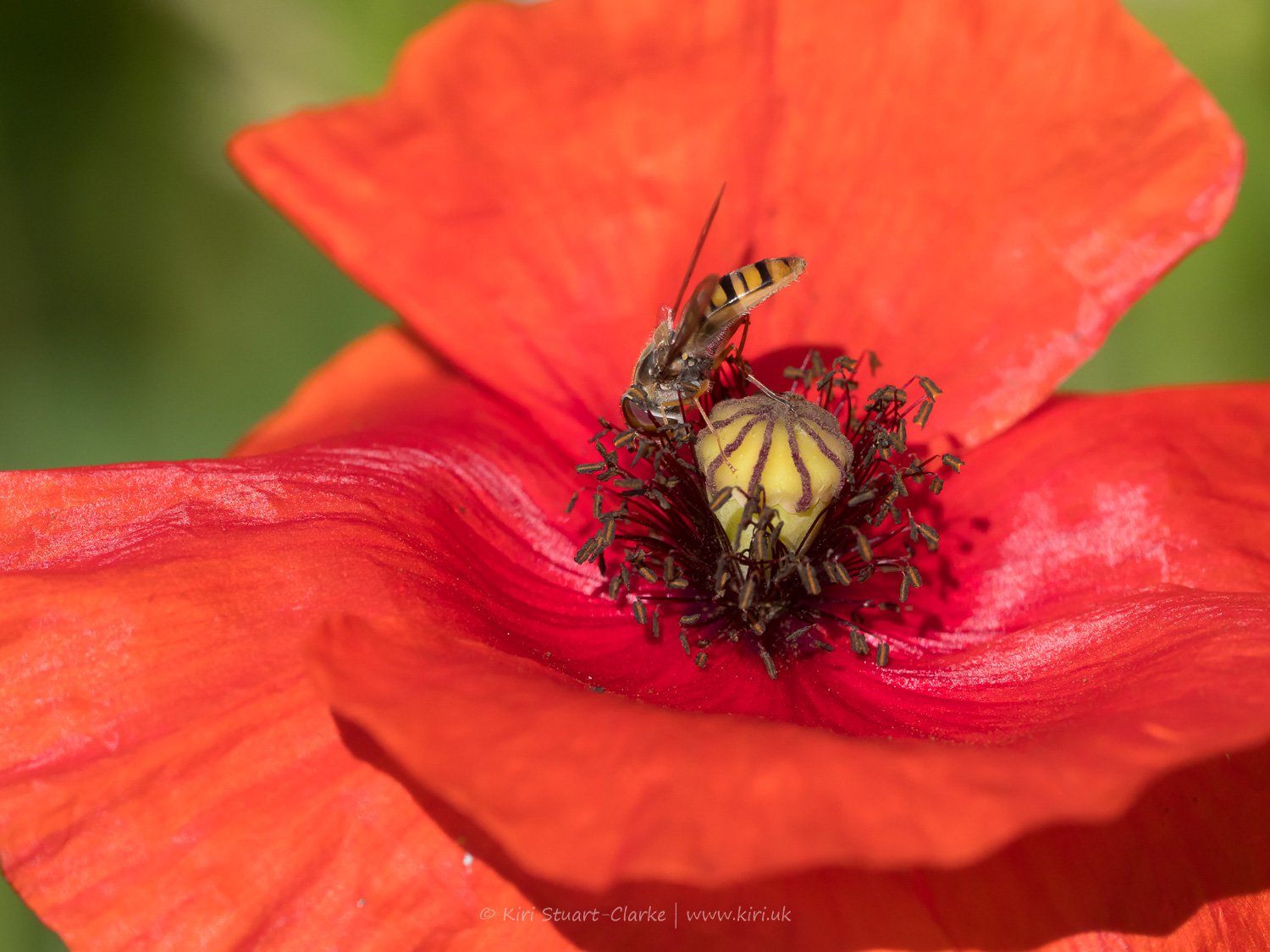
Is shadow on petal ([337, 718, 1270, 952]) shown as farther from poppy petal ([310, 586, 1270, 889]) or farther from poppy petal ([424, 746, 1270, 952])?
poppy petal ([310, 586, 1270, 889])

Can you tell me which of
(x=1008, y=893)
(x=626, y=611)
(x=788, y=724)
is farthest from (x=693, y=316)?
(x=1008, y=893)

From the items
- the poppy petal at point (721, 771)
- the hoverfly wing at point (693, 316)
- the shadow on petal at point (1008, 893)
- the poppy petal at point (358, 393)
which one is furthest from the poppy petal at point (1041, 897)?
the poppy petal at point (358, 393)

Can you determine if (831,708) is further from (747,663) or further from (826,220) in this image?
(826,220)

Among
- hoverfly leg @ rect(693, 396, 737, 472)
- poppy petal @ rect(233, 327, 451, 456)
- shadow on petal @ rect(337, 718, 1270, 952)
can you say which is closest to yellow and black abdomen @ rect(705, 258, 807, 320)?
hoverfly leg @ rect(693, 396, 737, 472)

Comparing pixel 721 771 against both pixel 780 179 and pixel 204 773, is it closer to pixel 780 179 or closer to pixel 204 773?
pixel 204 773

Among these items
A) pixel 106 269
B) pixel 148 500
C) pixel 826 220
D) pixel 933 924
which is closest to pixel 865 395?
pixel 826 220

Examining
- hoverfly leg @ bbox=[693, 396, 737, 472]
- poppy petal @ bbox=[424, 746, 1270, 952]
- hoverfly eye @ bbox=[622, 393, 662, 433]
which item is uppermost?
hoverfly eye @ bbox=[622, 393, 662, 433]
